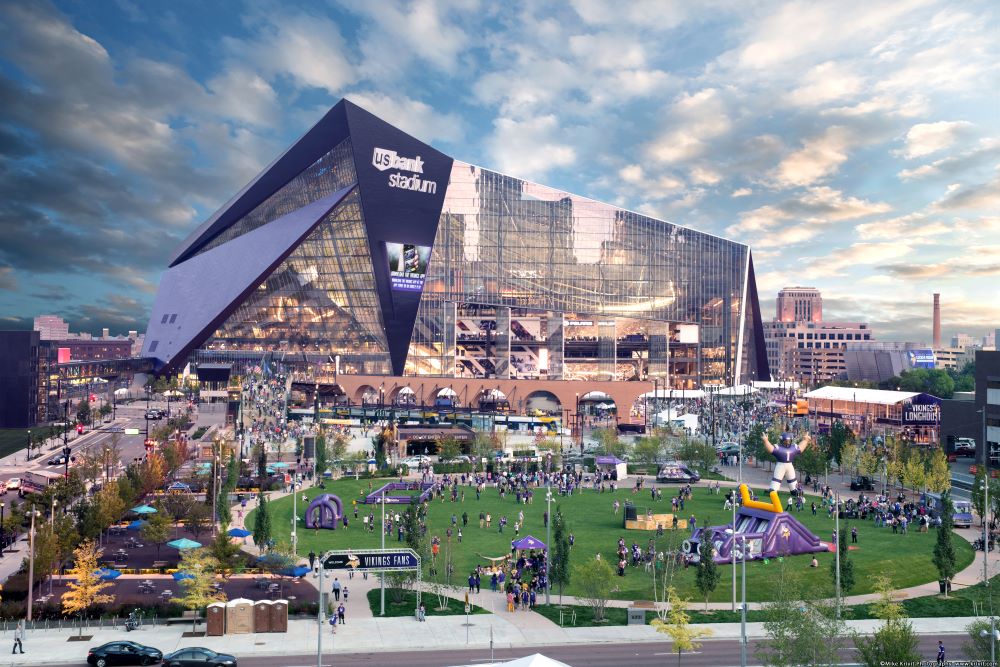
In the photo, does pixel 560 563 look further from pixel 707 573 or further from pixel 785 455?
pixel 785 455

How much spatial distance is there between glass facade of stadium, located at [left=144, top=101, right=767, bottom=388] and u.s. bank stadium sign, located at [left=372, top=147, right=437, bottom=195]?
0.22 m

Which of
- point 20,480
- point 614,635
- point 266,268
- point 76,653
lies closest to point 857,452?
point 614,635

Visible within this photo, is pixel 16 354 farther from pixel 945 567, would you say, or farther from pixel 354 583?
pixel 945 567

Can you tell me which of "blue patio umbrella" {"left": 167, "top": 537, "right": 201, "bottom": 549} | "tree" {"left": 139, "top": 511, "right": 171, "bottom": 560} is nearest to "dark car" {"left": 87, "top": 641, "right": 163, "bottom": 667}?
"blue patio umbrella" {"left": 167, "top": 537, "right": 201, "bottom": 549}

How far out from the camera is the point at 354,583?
3706cm

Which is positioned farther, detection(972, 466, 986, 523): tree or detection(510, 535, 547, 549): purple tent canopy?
detection(972, 466, 986, 523): tree

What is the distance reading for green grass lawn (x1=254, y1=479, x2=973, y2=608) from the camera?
119 feet

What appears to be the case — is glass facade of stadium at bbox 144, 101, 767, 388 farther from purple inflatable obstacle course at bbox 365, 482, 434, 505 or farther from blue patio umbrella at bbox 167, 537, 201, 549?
blue patio umbrella at bbox 167, 537, 201, 549

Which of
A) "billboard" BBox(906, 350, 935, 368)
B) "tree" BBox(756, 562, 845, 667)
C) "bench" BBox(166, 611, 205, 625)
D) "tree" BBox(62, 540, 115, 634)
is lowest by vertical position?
"bench" BBox(166, 611, 205, 625)

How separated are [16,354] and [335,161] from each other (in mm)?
51242

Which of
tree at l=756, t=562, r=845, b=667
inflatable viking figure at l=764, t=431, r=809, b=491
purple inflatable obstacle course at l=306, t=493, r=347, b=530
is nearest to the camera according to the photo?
tree at l=756, t=562, r=845, b=667

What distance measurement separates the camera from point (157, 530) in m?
40.6

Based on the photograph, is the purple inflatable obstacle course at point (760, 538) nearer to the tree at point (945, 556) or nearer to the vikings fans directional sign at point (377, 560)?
the tree at point (945, 556)

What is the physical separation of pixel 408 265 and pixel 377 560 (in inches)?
3555
